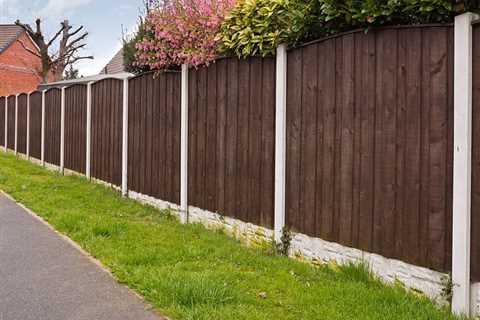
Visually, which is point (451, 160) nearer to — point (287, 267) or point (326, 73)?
point (326, 73)

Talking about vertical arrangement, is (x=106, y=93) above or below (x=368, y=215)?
above

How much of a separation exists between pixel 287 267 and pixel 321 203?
2.14ft

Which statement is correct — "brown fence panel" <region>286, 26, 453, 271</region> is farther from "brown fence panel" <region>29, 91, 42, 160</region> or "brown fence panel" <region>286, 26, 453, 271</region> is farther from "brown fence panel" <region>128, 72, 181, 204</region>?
"brown fence panel" <region>29, 91, 42, 160</region>

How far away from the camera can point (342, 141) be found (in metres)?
4.90

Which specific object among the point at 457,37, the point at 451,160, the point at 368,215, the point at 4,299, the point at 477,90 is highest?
the point at 457,37

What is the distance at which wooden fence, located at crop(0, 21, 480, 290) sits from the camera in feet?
13.4

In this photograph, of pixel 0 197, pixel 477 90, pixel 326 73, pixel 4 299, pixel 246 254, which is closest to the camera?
pixel 477 90

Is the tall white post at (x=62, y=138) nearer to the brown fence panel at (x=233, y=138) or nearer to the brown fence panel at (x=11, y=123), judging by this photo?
the brown fence panel at (x=11, y=123)

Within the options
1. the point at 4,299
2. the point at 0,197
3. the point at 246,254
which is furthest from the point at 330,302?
the point at 0,197

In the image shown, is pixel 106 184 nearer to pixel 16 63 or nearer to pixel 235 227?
pixel 235 227

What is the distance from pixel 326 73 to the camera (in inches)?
200

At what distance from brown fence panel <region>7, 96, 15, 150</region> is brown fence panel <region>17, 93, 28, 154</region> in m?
0.76

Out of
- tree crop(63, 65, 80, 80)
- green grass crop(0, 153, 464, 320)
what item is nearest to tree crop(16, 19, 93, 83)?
tree crop(63, 65, 80, 80)

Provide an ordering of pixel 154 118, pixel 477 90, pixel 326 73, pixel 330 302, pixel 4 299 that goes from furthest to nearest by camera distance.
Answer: pixel 154 118 → pixel 326 73 → pixel 4 299 → pixel 330 302 → pixel 477 90
